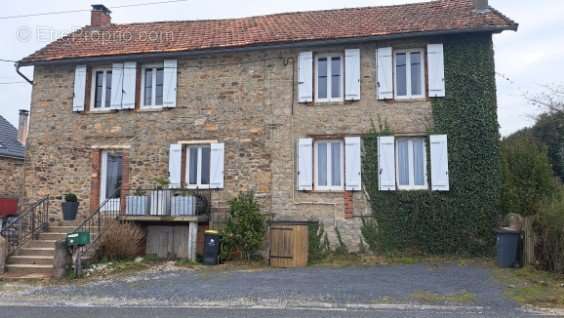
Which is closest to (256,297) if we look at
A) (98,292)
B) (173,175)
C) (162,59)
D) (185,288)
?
(185,288)

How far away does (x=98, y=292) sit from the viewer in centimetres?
866

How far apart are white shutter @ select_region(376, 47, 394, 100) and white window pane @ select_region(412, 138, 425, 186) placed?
145 centimetres

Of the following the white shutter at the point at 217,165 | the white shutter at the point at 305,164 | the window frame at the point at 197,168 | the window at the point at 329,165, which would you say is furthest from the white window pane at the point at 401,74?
the window frame at the point at 197,168

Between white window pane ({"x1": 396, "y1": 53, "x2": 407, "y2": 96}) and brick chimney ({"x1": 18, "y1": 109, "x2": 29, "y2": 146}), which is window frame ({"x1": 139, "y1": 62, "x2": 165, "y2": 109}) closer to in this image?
white window pane ({"x1": 396, "y1": 53, "x2": 407, "y2": 96})

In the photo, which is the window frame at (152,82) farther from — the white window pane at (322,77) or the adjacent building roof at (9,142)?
the adjacent building roof at (9,142)

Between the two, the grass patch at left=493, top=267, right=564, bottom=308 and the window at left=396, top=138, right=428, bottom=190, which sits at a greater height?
the window at left=396, top=138, right=428, bottom=190

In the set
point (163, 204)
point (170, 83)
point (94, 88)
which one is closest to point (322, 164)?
point (163, 204)

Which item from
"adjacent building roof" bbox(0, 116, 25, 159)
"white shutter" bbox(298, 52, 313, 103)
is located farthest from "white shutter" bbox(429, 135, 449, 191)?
"adjacent building roof" bbox(0, 116, 25, 159)

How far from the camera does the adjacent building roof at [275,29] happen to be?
1226cm

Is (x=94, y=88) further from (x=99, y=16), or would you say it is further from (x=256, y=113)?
(x=256, y=113)

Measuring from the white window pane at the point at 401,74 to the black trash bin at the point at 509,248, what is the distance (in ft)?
14.4

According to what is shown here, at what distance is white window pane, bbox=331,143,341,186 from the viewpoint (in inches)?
493

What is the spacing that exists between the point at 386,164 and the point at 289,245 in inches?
132

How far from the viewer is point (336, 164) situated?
1261cm
